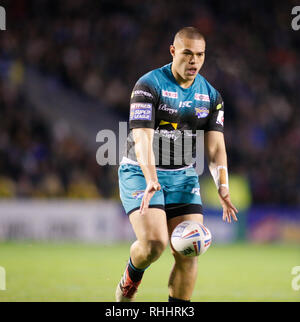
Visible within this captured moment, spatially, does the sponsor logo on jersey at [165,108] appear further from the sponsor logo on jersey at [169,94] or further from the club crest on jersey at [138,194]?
the club crest on jersey at [138,194]

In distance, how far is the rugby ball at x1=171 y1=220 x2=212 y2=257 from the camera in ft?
18.1

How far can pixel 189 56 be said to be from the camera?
586 centimetres

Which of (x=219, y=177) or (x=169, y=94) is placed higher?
(x=169, y=94)

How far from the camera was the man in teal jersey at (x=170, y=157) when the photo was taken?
5684mm

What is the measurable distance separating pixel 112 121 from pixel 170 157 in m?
13.4

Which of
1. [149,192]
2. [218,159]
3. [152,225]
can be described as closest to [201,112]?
[218,159]

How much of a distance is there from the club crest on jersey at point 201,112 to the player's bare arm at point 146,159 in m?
0.61

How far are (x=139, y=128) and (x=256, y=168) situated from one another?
1289 centimetres

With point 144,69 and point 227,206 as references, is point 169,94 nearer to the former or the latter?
point 227,206

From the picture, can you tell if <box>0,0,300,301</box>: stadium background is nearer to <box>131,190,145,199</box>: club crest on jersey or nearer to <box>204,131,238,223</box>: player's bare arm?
<box>204,131,238,223</box>: player's bare arm

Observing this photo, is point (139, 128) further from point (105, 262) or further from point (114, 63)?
point (114, 63)

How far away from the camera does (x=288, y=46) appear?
2219 centimetres

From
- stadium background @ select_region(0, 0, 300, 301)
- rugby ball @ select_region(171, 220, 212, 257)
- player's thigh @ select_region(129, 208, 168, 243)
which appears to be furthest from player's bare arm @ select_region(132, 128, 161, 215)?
stadium background @ select_region(0, 0, 300, 301)

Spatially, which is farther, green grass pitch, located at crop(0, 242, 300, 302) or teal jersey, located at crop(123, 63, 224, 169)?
green grass pitch, located at crop(0, 242, 300, 302)
